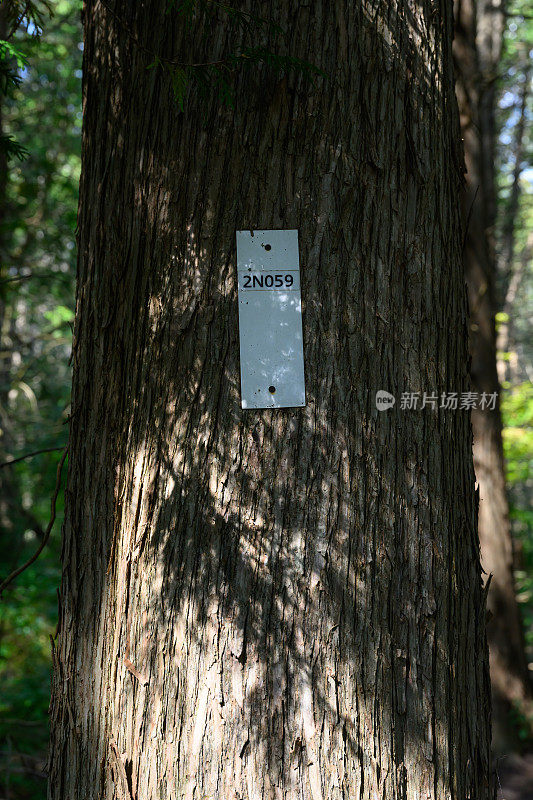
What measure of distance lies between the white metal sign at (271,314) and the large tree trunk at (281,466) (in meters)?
0.03

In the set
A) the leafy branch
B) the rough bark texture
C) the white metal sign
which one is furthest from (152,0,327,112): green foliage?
the rough bark texture

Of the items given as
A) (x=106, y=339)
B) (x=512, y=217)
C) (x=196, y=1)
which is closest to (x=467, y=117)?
(x=196, y=1)

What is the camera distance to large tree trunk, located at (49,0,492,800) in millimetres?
1393

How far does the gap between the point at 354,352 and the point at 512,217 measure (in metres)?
13.6

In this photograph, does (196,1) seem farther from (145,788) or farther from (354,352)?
(145,788)

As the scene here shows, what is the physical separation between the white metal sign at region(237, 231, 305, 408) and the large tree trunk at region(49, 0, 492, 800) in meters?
0.03

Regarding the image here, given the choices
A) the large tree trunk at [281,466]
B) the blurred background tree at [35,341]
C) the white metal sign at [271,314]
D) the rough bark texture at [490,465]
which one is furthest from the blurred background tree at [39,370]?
the white metal sign at [271,314]

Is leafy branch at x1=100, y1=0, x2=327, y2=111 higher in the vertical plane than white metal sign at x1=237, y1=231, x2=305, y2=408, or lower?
higher

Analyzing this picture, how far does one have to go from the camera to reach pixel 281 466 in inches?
57.0

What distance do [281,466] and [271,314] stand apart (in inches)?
14.2

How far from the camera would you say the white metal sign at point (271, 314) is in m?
1.49

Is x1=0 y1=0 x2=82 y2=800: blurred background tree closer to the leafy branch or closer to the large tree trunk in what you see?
the large tree trunk

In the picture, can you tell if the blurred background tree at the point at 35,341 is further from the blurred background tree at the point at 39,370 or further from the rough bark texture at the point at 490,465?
the rough bark texture at the point at 490,465

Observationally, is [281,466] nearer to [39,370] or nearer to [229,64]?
[229,64]
